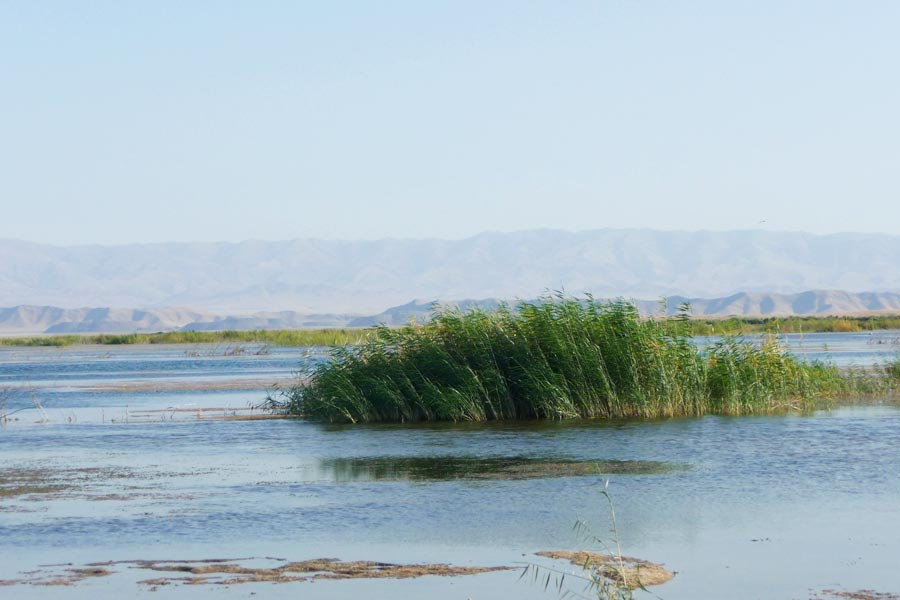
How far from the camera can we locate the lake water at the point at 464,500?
41.4 feet

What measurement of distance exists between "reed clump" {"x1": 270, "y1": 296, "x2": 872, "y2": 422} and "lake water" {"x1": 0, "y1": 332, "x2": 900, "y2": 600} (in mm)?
1024

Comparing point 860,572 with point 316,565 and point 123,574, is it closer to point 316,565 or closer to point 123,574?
point 316,565

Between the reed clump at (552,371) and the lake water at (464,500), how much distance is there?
1.02 m

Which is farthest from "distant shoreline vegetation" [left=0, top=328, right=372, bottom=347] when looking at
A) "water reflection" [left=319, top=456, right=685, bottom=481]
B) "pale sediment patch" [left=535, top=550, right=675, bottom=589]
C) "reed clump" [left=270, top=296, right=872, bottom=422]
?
"pale sediment patch" [left=535, top=550, right=675, bottom=589]

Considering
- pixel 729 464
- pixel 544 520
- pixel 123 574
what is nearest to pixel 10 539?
pixel 123 574

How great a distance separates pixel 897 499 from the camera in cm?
1664

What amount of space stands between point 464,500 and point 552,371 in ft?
35.2

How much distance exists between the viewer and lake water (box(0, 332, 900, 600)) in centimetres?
1263

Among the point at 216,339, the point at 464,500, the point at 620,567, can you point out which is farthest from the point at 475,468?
the point at 216,339

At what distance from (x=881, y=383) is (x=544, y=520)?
2097cm

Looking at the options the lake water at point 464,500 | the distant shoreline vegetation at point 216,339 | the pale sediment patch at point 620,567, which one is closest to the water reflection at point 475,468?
the lake water at point 464,500

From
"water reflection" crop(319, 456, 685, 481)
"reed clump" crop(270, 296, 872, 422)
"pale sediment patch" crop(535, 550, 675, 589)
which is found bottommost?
"pale sediment patch" crop(535, 550, 675, 589)

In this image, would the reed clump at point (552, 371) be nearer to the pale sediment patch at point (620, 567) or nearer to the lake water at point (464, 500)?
the lake water at point (464, 500)

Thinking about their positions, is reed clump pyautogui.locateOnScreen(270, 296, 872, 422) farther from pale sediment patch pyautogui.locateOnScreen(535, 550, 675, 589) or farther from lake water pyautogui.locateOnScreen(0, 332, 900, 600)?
pale sediment patch pyautogui.locateOnScreen(535, 550, 675, 589)
